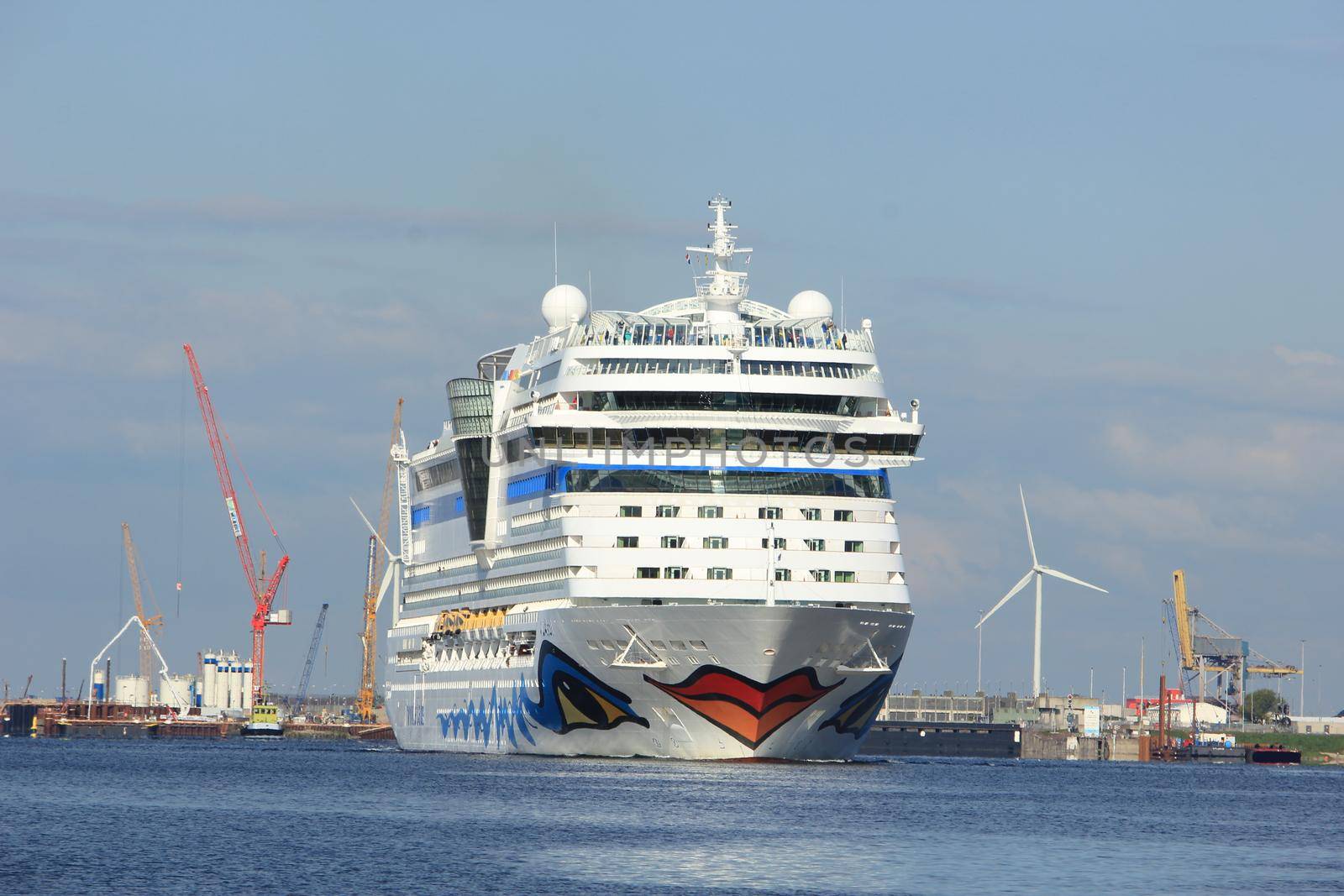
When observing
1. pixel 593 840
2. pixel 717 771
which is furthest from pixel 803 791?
pixel 593 840

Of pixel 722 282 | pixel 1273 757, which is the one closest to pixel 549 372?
pixel 722 282

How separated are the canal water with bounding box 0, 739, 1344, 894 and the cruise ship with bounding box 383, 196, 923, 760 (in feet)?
9.48

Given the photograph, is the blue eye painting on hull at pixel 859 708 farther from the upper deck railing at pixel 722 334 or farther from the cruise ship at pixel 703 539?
the upper deck railing at pixel 722 334

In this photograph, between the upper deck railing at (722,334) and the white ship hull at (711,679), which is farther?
the upper deck railing at (722,334)

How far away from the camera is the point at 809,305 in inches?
4343

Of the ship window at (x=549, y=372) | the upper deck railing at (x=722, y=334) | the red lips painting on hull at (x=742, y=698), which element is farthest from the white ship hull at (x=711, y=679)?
the upper deck railing at (x=722, y=334)

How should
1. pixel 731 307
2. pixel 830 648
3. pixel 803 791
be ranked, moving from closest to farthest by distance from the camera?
pixel 803 791 < pixel 830 648 < pixel 731 307

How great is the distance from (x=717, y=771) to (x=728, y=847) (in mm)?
22520

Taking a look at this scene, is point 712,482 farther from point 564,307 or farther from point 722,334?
point 564,307

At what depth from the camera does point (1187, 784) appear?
13075 cm

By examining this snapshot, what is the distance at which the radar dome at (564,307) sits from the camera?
114 meters

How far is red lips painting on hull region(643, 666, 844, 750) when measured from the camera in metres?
92.5

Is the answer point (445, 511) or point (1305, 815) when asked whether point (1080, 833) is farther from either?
point (445, 511)

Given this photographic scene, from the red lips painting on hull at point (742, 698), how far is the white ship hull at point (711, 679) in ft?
0.12
